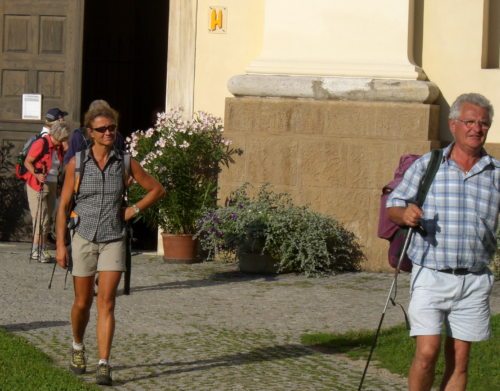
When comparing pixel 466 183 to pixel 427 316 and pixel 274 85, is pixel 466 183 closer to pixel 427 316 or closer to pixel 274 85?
pixel 427 316

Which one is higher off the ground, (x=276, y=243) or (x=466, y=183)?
(x=466, y=183)

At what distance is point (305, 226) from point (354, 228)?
801 millimetres

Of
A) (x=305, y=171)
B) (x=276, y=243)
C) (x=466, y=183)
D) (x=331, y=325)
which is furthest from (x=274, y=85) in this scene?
(x=466, y=183)

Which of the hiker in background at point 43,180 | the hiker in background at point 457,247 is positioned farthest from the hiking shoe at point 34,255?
the hiker in background at point 457,247

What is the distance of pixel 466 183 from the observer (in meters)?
6.27


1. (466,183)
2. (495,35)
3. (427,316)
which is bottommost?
(427,316)

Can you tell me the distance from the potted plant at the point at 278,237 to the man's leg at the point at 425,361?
6219 millimetres

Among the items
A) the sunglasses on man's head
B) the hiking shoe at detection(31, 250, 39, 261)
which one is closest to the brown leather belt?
the sunglasses on man's head

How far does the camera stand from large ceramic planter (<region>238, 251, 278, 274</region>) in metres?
12.7

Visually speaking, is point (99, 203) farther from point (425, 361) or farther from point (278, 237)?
point (278, 237)

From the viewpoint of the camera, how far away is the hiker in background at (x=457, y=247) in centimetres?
623

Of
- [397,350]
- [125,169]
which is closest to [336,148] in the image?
[397,350]

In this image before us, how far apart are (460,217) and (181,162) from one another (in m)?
7.31

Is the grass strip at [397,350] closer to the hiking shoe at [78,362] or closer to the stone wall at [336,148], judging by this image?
the hiking shoe at [78,362]
